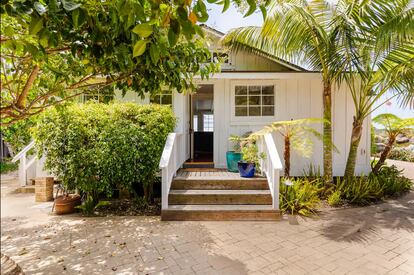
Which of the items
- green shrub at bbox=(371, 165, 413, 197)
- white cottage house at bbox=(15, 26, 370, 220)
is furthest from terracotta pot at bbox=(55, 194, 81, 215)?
green shrub at bbox=(371, 165, 413, 197)

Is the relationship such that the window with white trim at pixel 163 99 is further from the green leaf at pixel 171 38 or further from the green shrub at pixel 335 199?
the green leaf at pixel 171 38

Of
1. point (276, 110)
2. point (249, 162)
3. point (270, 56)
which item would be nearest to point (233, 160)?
point (249, 162)

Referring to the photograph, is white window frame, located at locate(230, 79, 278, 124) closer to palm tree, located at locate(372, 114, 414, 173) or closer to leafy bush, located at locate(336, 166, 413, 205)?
leafy bush, located at locate(336, 166, 413, 205)

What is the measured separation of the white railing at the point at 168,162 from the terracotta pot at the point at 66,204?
2.21m

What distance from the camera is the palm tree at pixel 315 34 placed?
5090mm

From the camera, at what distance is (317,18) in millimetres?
5441

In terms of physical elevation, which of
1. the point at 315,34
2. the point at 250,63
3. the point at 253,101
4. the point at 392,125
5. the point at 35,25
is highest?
the point at 250,63

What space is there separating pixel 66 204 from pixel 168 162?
2563 millimetres

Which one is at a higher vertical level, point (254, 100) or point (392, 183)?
point (254, 100)

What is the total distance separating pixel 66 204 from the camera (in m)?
5.08

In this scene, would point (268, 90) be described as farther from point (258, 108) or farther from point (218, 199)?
point (218, 199)

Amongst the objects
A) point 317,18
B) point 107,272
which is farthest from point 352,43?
point 107,272

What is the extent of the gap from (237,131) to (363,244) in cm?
419

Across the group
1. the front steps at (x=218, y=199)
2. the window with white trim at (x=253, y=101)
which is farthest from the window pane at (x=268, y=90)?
the front steps at (x=218, y=199)
